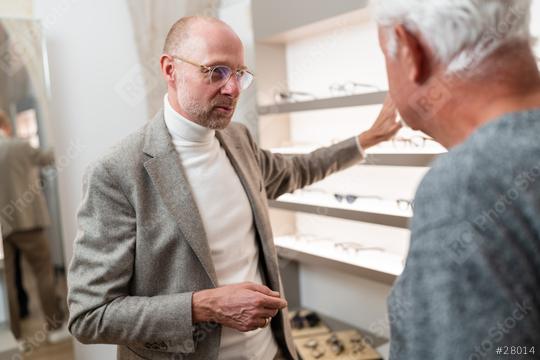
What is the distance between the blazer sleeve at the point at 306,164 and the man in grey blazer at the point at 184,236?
186 millimetres

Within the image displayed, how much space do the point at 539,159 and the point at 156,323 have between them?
34.9 inches

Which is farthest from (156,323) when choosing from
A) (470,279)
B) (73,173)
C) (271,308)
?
(73,173)

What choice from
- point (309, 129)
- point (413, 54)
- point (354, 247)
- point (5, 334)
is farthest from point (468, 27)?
point (5, 334)

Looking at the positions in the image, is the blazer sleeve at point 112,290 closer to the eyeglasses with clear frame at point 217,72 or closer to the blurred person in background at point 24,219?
the eyeglasses with clear frame at point 217,72

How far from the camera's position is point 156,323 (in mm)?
1087

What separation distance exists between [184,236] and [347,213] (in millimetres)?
890

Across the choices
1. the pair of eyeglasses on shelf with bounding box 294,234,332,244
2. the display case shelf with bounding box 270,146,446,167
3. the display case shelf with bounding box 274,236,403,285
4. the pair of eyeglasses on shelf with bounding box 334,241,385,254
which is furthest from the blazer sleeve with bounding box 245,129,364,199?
the pair of eyeglasses on shelf with bounding box 294,234,332,244

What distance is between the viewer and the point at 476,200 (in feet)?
1.66

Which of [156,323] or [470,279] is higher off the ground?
[470,279]

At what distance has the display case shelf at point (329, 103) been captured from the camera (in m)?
1.67

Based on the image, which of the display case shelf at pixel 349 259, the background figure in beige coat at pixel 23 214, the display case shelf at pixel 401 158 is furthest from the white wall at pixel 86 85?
the display case shelf at pixel 401 158

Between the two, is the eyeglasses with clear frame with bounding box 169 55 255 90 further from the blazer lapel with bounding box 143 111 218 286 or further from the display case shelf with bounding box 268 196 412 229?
the display case shelf with bounding box 268 196 412 229

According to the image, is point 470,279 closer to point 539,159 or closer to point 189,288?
point 539,159

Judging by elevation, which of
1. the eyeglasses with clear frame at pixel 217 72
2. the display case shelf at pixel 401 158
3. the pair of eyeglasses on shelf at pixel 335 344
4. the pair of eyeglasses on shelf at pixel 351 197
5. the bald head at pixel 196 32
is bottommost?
the pair of eyeglasses on shelf at pixel 335 344
